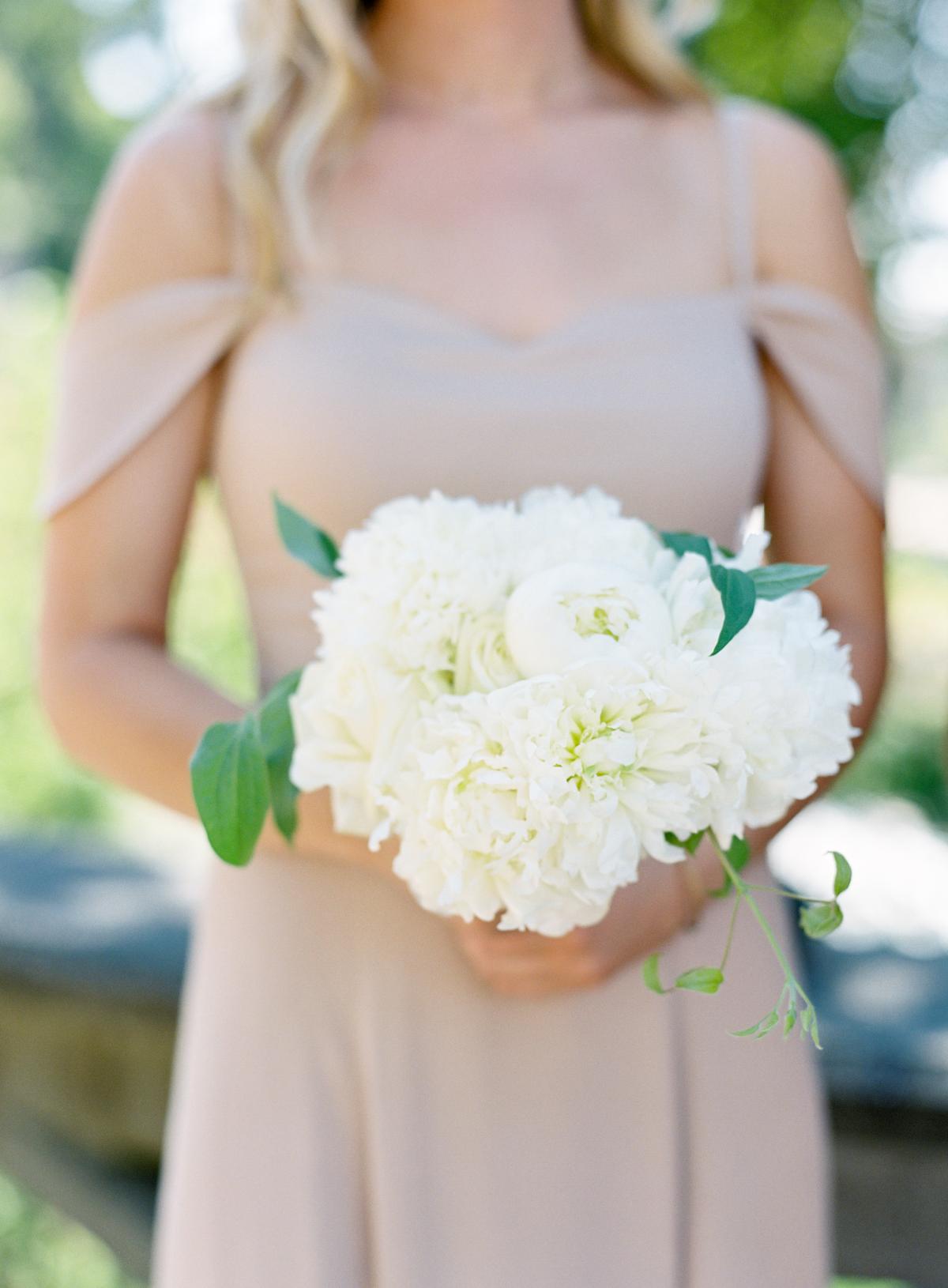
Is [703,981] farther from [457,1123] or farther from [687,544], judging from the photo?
[457,1123]

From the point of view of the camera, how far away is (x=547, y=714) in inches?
40.0

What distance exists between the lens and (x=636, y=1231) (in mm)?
1630

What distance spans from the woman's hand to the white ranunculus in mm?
479

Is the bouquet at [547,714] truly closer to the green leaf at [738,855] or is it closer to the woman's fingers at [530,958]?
the green leaf at [738,855]

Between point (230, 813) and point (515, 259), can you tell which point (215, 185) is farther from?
point (230, 813)

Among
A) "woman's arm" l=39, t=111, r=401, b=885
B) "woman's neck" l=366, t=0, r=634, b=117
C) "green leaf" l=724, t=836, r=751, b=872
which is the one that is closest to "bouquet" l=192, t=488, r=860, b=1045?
"green leaf" l=724, t=836, r=751, b=872

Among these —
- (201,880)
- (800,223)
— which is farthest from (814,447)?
(201,880)

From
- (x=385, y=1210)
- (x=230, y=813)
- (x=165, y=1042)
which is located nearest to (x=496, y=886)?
(x=230, y=813)

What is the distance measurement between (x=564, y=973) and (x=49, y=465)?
89cm

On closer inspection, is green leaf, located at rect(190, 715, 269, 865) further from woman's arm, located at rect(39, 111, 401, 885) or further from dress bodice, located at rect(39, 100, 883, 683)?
dress bodice, located at rect(39, 100, 883, 683)

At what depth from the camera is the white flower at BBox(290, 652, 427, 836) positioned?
1.11m

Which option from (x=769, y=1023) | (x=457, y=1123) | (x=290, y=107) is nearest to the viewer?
(x=769, y=1023)

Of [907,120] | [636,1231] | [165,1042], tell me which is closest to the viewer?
[636,1231]

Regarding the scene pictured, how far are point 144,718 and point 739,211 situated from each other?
1.01 m
